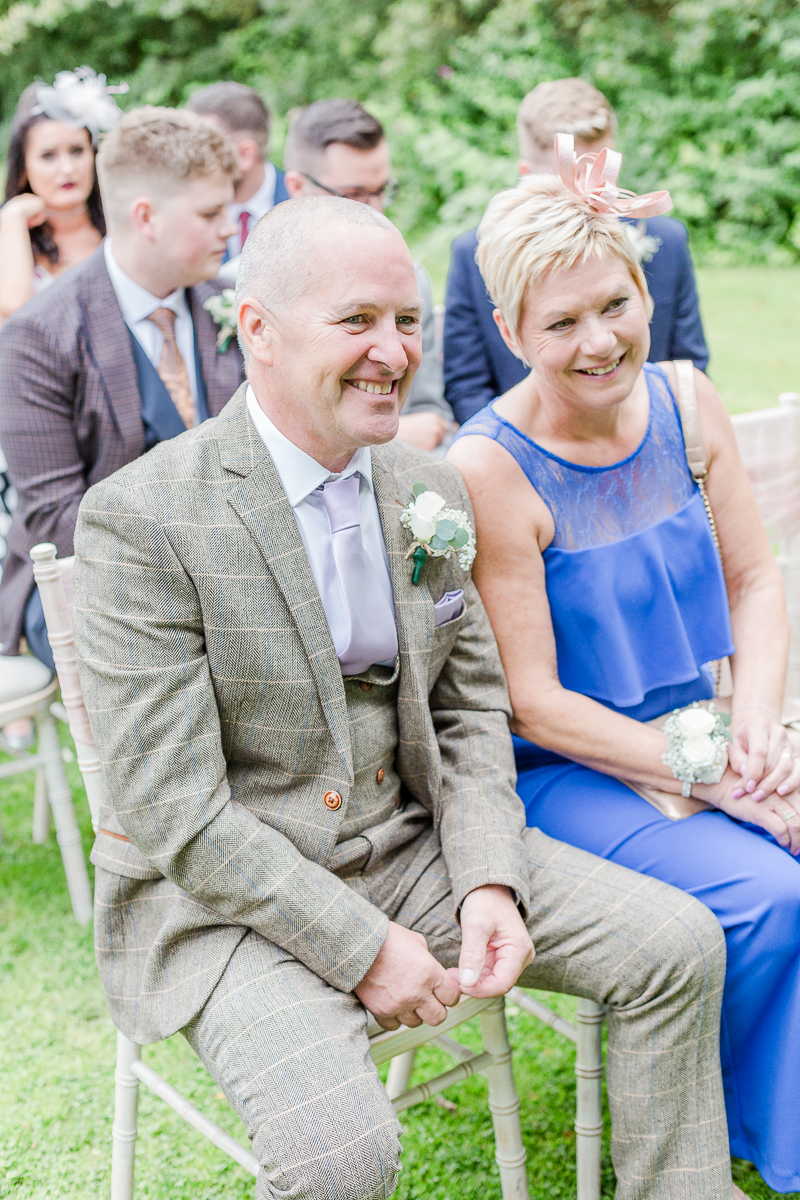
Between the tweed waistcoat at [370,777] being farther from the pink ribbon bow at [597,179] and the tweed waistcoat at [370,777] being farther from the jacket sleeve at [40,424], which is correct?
the jacket sleeve at [40,424]

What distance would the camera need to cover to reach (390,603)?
201 centimetres

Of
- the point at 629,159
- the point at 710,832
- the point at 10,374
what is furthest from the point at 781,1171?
the point at 629,159

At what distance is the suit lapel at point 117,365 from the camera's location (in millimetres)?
3318

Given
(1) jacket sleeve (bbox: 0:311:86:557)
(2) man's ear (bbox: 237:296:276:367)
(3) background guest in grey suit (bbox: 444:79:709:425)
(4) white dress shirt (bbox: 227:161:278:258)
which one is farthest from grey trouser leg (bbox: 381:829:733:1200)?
(4) white dress shirt (bbox: 227:161:278:258)

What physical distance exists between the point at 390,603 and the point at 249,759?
37cm

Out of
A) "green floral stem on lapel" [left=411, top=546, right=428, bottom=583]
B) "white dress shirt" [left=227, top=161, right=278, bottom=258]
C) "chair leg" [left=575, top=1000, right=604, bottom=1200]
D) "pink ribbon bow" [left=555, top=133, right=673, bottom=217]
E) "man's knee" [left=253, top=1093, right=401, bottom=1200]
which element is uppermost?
"pink ribbon bow" [left=555, top=133, right=673, bottom=217]

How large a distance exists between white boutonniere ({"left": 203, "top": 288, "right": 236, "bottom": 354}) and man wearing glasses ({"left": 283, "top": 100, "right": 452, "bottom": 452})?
0.81m

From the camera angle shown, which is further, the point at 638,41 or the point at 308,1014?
the point at 638,41

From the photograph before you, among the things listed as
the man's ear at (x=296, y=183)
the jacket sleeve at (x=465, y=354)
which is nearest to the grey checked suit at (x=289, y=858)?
the jacket sleeve at (x=465, y=354)

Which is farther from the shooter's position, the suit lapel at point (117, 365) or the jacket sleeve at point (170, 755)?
the suit lapel at point (117, 365)

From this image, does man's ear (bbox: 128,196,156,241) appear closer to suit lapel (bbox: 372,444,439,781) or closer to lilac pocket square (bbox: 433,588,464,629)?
suit lapel (bbox: 372,444,439,781)

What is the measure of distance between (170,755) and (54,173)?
12.2 feet

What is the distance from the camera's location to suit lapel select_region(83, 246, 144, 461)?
3.32 m

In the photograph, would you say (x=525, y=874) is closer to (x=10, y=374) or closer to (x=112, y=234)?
(x=10, y=374)
